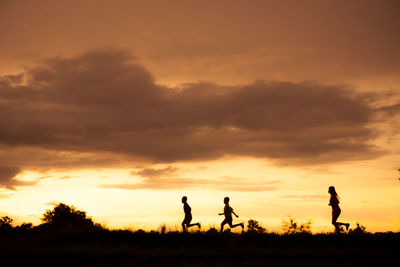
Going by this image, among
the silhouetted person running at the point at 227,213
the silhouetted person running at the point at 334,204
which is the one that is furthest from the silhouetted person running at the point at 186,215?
the silhouetted person running at the point at 334,204

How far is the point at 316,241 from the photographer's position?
73.9 ft

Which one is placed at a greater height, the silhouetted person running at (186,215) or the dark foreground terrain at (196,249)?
the silhouetted person running at (186,215)

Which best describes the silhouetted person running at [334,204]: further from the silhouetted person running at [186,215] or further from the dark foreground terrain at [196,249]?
the silhouetted person running at [186,215]

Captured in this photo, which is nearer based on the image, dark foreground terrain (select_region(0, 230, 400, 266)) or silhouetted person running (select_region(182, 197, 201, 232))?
dark foreground terrain (select_region(0, 230, 400, 266))

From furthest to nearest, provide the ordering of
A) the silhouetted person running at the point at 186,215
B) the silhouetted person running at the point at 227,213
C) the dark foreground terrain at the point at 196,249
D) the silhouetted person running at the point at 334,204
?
the silhouetted person running at the point at 186,215, the silhouetted person running at the point at 227,213, the silhouetted person running at the point at 334,204, the dark foreground terrain at the point at 196,249

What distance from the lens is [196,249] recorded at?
2084cm

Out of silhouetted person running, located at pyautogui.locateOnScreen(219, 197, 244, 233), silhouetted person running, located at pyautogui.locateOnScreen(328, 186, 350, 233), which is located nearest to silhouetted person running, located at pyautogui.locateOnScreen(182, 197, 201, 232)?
silhouetted person running, located at pyautogui.locateOnScreen(219, 197, 244, 233)

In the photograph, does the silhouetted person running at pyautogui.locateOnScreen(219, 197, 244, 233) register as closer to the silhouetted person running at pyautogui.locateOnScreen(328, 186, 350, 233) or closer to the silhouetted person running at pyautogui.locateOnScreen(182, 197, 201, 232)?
the silhouetted person running at pyautogui.locateOnScreen(182, 197, 201, 232)

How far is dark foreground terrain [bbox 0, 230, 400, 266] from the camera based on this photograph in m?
18.6

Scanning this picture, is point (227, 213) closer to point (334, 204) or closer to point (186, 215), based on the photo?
point (186, 215)

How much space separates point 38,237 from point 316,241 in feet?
48.0

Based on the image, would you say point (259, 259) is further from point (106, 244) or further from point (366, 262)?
point (106, 244)

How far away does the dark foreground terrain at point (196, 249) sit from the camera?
18609mm

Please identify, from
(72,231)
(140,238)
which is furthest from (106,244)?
(72,231)
